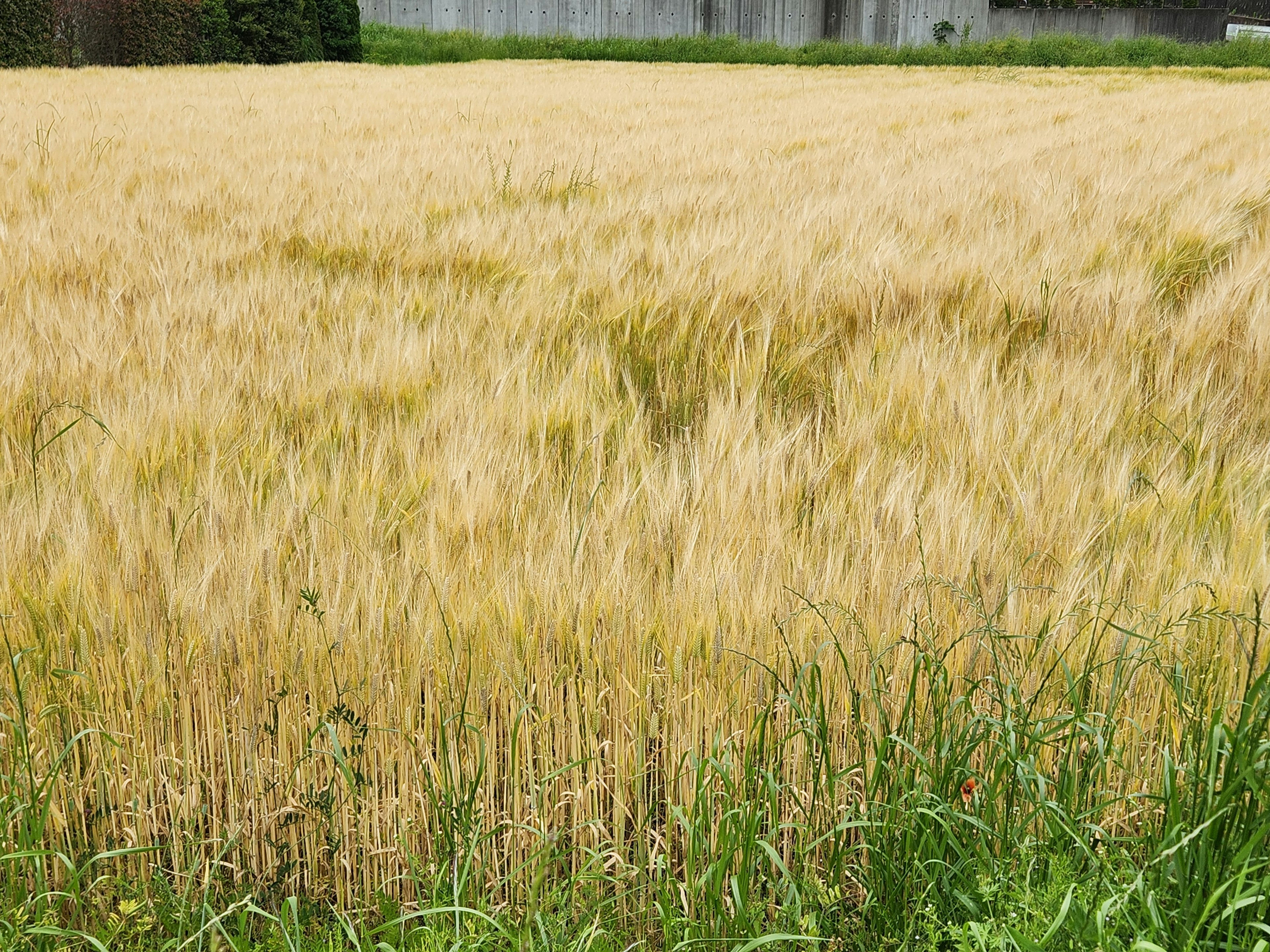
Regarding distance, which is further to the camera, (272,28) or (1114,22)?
(1114,22)

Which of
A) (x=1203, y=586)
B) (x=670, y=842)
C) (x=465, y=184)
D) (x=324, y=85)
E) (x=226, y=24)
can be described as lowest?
(x=670, y=842)

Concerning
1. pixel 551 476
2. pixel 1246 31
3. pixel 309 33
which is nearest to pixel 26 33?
pixel 309 33

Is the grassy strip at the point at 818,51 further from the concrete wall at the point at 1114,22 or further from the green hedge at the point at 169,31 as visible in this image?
the green hedge at the point at 169,31

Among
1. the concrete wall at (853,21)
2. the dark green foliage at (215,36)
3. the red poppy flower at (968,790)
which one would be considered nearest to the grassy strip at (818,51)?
the concrete wall at (853,21)

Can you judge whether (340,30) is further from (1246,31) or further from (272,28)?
(1246,31)

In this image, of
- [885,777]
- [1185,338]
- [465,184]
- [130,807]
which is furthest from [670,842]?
[465,184]

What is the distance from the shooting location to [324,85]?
11.3 metres

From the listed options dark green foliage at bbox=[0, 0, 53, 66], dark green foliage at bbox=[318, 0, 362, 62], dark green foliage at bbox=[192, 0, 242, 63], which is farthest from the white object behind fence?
dark green foliage at bbox=[0, 0, 53, 66]

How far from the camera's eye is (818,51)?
2278cm

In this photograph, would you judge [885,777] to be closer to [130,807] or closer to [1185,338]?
[130,807]

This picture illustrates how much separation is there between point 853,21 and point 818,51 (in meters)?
2.96

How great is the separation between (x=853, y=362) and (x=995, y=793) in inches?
45.7

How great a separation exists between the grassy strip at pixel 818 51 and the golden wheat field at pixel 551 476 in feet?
66.8

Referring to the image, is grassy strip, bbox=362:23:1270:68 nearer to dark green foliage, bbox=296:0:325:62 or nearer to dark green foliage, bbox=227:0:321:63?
dark green foliage, bbox=296:0:325:62
